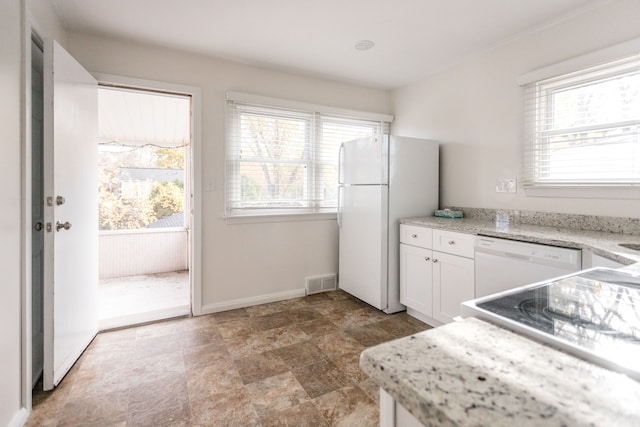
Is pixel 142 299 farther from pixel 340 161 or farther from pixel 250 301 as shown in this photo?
pixel 340 161

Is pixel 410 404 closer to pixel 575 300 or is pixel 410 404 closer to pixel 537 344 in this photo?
pixel 537 344

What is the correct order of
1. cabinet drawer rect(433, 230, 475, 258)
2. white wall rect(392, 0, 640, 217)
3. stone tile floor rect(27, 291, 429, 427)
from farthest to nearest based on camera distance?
cabinet drawer rect(433, 230, 475, 258)
white wall rect(392, 0, 640, 217)
stone tile floor rect(27, 291, 429, 427)

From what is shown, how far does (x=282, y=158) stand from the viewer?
134 inches

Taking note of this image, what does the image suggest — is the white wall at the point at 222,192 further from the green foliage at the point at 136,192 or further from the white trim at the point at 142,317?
the green foliage at the point at 136,192

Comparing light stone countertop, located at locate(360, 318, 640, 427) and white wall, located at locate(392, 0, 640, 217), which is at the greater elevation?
white wall, located at locate(392, 0, 640, 217)

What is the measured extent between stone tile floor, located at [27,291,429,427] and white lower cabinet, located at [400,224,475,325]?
201 mm

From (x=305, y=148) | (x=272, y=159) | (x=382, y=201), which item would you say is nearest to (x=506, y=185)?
(x=382, y=201)

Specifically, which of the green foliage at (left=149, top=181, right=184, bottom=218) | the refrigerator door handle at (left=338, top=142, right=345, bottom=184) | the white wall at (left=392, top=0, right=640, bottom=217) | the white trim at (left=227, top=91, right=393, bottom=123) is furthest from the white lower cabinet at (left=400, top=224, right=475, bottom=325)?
the green foliage at (left=149, top=181, right=184, bottom=218)

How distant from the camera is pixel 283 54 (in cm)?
300

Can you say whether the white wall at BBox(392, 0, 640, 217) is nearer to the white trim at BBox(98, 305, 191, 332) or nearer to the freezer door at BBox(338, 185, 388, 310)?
the freezer door at BBox(338, 185, 388, 310)

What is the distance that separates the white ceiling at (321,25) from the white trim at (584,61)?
0.32 m

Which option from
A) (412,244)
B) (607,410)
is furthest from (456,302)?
(607,410)

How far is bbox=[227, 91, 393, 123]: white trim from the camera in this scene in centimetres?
313

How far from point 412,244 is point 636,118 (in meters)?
1.69
